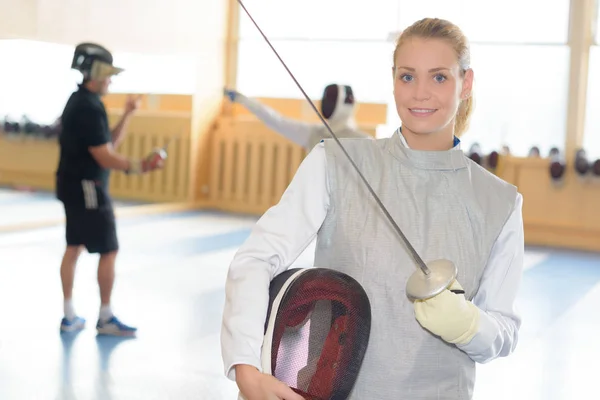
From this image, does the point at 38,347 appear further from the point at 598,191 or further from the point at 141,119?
the point at 598,191

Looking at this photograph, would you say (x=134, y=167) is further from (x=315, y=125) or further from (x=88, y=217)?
(x=315, y=125)

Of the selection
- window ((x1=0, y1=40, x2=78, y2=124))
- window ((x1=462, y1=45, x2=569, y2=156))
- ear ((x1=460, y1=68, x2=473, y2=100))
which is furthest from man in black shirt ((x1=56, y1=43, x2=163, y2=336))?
window ((x1=462, y1=45, x2=569, y2=156))

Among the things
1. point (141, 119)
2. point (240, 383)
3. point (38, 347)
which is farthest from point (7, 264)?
point (240, 383)

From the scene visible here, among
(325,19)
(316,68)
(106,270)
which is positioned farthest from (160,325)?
(325,19)

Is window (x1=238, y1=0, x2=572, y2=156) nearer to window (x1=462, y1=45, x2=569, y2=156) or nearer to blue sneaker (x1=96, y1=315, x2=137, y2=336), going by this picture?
window (x1=462, y1=45, x2=569, y2=156)

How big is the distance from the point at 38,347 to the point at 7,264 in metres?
1.67

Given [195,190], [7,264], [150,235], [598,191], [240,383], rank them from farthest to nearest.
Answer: [195,190], [598,191], [150,235], [7,264], [240,383]

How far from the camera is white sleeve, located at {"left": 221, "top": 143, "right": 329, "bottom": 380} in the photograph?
1.08 metres

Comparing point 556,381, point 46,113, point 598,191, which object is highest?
point 46,113

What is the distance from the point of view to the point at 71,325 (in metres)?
3.49

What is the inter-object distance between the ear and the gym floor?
68.1 inches

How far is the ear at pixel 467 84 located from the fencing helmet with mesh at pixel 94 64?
241 cm

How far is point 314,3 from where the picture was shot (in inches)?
305

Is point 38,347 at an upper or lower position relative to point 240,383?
lower
